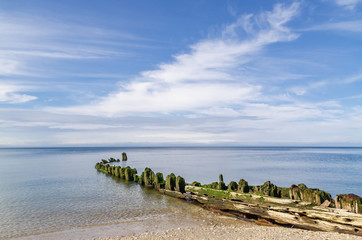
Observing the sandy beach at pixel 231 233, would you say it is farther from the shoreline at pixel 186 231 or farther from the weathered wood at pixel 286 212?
the weathered wood at pixel 286 212

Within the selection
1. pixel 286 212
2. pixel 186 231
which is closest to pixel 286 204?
pixel 286 212

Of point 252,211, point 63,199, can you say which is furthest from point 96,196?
point 252,211

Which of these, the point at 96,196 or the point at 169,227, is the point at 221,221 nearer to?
the point at 169,227

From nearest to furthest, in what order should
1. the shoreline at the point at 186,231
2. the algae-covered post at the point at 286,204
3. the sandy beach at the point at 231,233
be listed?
the sandy beach at the point at 231,233 < the shoreline at the point at 186,231 < the algae-covered post at the point at 286,204

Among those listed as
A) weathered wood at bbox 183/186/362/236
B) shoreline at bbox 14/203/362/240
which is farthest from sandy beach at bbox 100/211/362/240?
weathered wood at bbox 183/186/362/236

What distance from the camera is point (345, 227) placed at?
11234 millimetres

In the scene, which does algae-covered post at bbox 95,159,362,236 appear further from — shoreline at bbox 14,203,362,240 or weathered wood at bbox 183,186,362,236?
shoreline at bbox 14,203,362,240

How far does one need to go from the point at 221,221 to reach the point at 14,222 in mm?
12540

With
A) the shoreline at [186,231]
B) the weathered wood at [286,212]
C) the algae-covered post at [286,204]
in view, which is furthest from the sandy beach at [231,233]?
the algae-covered post at [286,204]

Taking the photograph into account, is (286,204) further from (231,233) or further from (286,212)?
(231,233)

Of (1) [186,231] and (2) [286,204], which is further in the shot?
(2) [286,204]

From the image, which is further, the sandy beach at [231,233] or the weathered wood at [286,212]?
the weathered wood at [286,212]

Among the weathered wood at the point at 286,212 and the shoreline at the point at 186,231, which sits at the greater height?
the weathered wood at the point at 286,212

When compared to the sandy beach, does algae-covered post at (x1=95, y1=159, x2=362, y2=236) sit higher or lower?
higher
